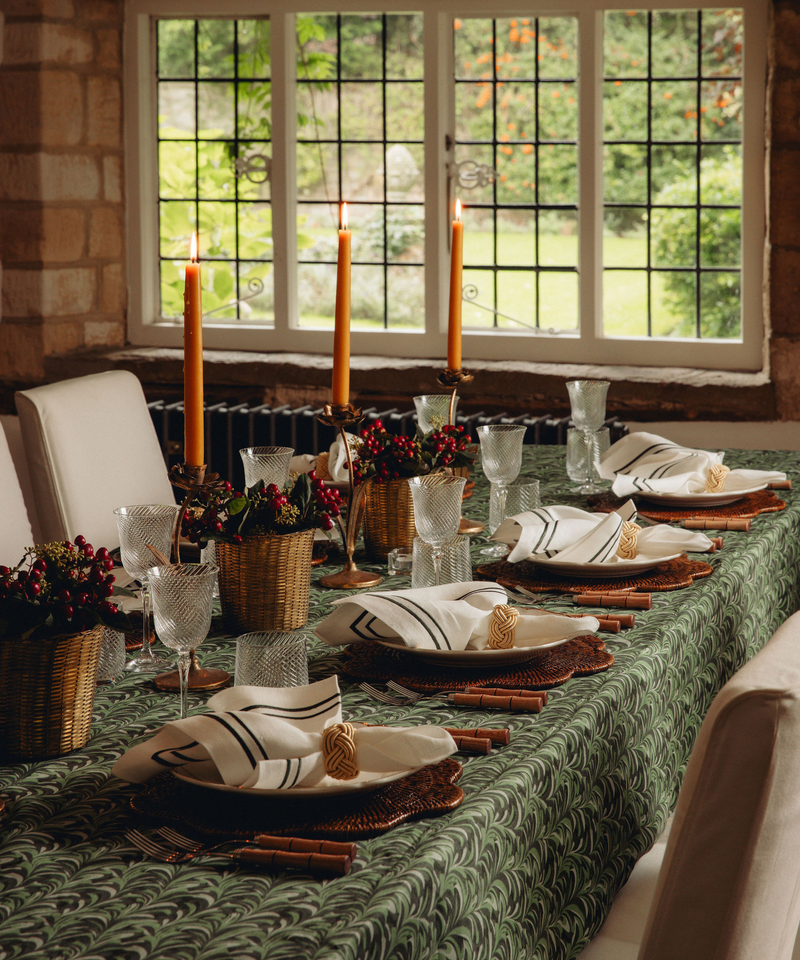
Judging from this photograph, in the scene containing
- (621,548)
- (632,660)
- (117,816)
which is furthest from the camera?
(621,548)

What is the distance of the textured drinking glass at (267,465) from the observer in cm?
170

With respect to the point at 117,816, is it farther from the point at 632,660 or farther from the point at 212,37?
the point at 212,37

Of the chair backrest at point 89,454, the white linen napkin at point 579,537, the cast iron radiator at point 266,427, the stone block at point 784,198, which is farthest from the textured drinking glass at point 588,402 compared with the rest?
the stone block at point 784,198

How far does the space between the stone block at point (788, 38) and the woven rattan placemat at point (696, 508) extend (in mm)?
1750

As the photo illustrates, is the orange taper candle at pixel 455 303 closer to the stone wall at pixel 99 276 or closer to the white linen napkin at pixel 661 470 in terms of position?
the white linen napkin at pixel 661 470

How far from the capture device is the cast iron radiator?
11.8 ft

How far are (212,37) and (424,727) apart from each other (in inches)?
145

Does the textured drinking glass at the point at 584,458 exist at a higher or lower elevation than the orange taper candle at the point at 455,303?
lower

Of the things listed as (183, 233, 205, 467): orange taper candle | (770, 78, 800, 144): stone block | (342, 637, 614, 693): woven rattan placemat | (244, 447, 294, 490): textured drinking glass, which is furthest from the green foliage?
(183, 233, 205, 467): orange taper candle

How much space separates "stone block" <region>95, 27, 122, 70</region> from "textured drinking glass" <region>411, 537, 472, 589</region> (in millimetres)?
3140

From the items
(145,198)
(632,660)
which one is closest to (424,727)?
(632,660)

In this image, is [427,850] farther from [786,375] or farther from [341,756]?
[786,375]

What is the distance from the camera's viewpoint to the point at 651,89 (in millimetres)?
3734

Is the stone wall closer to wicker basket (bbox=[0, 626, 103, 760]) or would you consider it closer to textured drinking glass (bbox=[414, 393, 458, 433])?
textured drinking glass (bbox=[414, 393, 458, 433])
